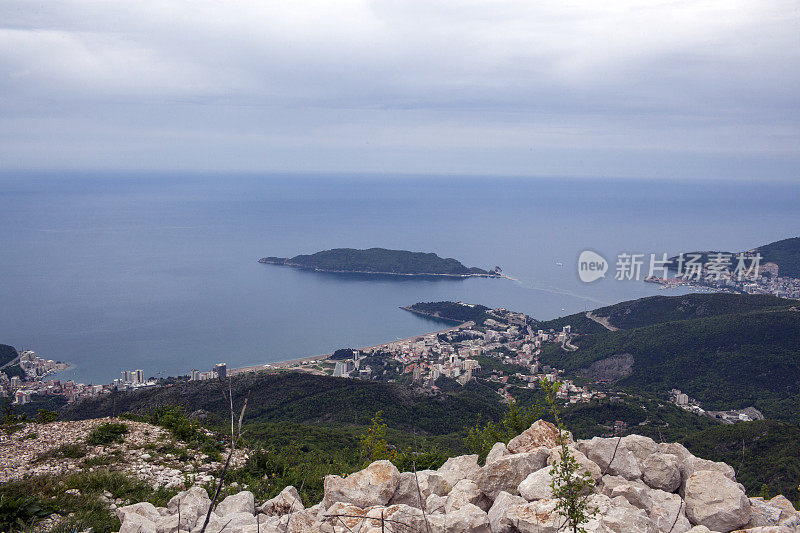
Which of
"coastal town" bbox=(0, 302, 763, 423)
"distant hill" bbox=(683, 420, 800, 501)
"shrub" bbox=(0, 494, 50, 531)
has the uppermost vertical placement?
"shrub" bbox=(0, 494, 50, 531)

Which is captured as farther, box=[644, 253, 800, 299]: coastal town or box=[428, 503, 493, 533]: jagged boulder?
box=[644, 253, 800, 299]: coastal town

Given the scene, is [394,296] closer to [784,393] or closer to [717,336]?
[717,336]

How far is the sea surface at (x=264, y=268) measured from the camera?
4519cm

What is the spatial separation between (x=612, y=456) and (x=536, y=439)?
2.71ft

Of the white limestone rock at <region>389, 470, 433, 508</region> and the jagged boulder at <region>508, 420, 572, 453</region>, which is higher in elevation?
the jagged boulder at <region>508, 420, 572, 453</region>

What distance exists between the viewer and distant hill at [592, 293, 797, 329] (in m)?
35.8

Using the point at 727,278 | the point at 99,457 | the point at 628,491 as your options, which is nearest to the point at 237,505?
the point at 99,457

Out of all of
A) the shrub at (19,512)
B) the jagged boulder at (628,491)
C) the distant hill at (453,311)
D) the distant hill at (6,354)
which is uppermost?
the jagged boulder at (628,491)

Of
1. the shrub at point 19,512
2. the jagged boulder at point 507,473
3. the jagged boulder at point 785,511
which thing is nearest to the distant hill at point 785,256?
the jagged boulder at point 785,511

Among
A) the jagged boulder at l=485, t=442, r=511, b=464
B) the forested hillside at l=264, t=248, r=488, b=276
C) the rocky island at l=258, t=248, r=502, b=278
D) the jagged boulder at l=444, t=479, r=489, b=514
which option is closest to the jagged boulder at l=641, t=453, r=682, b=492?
the jagged boulder at l=485, t=442, r=511, b=464

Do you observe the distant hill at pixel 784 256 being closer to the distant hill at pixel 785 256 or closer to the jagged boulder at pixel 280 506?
the distant hill at pixel 785 256

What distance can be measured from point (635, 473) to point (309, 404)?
19286mm

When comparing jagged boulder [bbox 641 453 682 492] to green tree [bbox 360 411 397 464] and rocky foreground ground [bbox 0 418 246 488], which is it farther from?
rocky foreground ground [bbox 0 418 246 488]

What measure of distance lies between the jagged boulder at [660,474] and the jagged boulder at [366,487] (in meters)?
2.55
